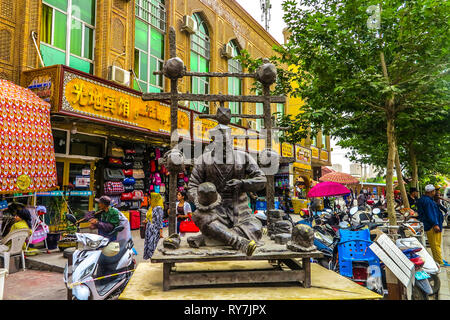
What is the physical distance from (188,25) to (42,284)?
11.2 m

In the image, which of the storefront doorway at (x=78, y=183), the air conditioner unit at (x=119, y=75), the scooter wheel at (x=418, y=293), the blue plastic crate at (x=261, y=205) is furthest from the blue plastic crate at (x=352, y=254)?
the blue plastic crate at (x=261, y=205)

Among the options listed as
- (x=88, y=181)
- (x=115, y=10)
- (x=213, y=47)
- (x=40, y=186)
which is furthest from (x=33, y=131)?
(x=213, y=47)

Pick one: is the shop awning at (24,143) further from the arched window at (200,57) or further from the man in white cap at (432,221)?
the man in white cap at (432,221)

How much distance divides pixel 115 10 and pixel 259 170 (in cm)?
936

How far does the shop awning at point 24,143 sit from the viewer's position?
6.21 meters

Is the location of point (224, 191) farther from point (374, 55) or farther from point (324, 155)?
point (324, 155)

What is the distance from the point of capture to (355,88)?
6.57 metres

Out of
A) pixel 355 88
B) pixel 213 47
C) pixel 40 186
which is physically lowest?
pixel 40 186

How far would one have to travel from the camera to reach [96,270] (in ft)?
13.1

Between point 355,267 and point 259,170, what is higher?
point 259,170

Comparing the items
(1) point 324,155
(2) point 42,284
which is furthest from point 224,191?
(1) point 324,155

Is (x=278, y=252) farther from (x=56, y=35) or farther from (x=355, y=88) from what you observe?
(x=56, y=35)

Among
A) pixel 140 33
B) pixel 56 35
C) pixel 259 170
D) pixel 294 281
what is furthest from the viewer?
pixel 140 33

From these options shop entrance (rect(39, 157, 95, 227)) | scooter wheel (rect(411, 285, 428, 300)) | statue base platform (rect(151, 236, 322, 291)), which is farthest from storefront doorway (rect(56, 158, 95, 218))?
scooter wheel (rect(411, 285, 428, 300))
